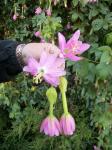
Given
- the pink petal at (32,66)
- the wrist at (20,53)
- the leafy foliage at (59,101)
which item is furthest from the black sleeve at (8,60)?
the leafy foliage at (59,101)

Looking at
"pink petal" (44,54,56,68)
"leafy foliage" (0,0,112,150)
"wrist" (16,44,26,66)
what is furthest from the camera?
"leafy foliage" (0,0,112,150)

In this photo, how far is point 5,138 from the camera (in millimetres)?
2852

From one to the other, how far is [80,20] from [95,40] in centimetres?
18

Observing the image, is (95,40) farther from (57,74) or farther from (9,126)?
(57,74)

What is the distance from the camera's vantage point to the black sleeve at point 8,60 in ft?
2.97

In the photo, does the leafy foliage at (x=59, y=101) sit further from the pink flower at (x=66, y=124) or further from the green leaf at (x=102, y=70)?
the pink flower at (x=66, y=124)

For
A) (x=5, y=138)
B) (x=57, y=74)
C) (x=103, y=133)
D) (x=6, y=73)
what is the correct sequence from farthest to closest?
(x=5, y=138)
(x=103, y=133)
(x=6, y=73)
(x=57, y=74)

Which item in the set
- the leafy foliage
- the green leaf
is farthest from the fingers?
the leafy foliage

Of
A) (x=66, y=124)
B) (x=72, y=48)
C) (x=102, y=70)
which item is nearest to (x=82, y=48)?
Answer: (x=72, y=48)

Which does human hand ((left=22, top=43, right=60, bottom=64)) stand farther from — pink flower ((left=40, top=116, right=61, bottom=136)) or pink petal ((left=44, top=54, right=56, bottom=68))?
pink flower ((left=40, top=116, right=61, bottom=136))

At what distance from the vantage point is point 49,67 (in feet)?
2.46

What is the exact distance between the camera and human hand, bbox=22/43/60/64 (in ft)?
2.52

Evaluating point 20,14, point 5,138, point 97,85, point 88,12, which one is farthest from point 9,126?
point 97,85

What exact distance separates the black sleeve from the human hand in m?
0.04
